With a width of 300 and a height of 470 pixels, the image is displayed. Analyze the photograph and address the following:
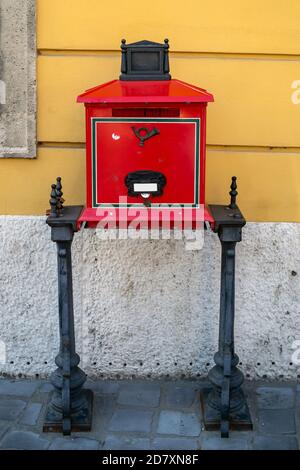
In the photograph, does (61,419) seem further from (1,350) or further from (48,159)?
(48,159)

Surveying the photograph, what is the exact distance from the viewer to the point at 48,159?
12.7 ft

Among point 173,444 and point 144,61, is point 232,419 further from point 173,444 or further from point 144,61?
point 144,61

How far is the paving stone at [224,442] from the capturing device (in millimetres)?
3320

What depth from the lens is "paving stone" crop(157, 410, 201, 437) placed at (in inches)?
136

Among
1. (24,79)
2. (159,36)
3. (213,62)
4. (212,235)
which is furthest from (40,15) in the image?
(212,235)

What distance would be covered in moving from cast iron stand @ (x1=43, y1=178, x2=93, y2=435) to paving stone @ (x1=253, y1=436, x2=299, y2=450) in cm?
94

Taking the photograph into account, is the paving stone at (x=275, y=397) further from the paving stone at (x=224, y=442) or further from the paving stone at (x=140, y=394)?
the paving stone at (x=140, y=394)

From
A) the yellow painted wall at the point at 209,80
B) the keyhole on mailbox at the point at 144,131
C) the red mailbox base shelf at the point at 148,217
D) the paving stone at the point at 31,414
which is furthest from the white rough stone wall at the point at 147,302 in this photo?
the keyhole on mailbox at the point at 144,131

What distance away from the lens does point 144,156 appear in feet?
10.1

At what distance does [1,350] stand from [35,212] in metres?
0.95

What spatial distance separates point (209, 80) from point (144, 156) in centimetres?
95

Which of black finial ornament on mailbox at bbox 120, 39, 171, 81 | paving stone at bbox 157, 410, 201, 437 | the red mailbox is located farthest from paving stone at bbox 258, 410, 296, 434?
black finial ornament on mailbox at bbox 120, 39, 171, 81

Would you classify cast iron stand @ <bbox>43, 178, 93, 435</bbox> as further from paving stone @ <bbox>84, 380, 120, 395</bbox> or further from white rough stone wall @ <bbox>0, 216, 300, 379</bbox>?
white rough stone wall @ <bbox>0, 216, 300, 379</bbox>

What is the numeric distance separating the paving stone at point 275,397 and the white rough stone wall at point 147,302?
0.12 metres
